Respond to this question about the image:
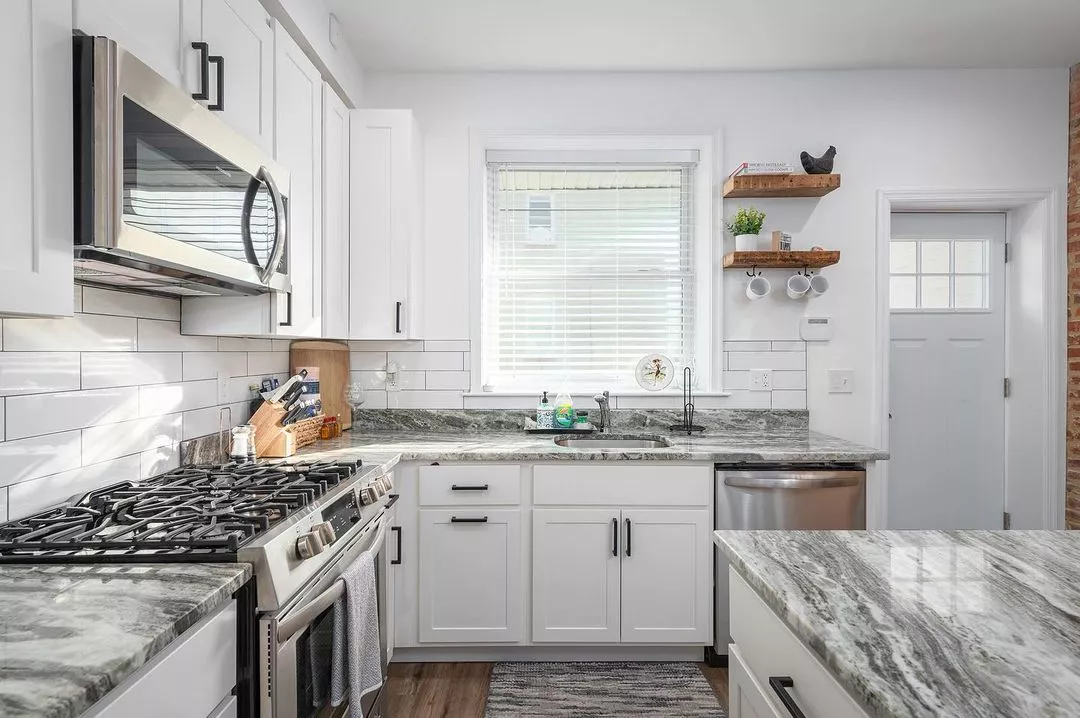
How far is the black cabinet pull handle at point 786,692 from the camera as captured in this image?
0.98 meters

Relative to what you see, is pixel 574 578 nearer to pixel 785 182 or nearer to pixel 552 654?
pixel 552 654

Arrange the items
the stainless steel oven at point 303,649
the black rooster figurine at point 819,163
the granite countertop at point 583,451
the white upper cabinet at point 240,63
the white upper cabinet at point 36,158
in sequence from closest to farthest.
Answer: the white upper cabinet at point 36,158 < the stainless steel oven at point 303,649 < the white upper cabinet at point 240,63 < the granite countertop at point 583,451 < the black rooster figurine at point 819,163

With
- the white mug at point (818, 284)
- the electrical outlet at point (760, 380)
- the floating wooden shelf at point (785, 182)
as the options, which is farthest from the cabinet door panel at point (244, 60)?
the white mug at point (818, 284)

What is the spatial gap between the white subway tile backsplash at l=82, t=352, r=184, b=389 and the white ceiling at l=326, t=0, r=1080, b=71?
158 cm

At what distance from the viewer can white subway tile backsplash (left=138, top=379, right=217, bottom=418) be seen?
6.44 feet

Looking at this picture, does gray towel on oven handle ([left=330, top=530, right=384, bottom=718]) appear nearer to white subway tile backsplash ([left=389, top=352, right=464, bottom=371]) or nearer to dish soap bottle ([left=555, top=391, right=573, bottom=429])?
dish soap bottle ([left=555, top=391, right=573, bottom=429])

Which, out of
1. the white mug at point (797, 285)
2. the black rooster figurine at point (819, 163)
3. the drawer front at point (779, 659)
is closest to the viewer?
the drawer front at point (779, 659)

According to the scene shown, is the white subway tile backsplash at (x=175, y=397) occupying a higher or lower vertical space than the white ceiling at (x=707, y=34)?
lower

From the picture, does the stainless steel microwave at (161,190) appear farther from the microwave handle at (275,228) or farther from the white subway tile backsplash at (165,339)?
the white subway tile backsplash at (165,339)

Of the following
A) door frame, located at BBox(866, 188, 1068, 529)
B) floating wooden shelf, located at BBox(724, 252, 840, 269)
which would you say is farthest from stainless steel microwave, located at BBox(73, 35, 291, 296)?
door frame, located at BBox(866, 188, 1068, 529)

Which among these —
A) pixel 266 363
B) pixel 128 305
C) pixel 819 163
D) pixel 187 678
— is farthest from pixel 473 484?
pixel 819 163

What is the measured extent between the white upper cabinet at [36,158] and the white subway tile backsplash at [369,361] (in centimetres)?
210

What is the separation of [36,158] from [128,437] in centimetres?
102

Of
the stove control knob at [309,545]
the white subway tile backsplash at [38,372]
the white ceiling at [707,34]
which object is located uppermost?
the white ceiling at [707,34]
